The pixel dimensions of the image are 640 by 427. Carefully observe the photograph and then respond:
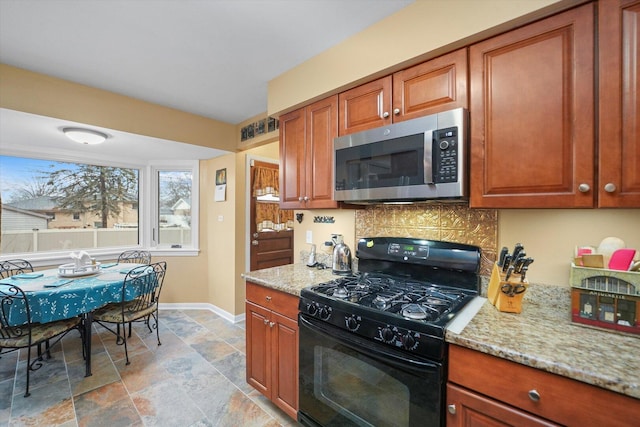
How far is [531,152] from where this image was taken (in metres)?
1.18

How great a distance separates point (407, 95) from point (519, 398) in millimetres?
1459

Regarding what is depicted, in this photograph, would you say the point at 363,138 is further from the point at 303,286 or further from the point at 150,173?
the point at 150,173

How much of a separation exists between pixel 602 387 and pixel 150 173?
15.5 ft

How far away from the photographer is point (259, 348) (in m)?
1.90

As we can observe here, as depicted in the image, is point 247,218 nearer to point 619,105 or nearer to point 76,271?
point 76,271

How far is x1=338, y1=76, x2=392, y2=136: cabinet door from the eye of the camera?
164 centimetres

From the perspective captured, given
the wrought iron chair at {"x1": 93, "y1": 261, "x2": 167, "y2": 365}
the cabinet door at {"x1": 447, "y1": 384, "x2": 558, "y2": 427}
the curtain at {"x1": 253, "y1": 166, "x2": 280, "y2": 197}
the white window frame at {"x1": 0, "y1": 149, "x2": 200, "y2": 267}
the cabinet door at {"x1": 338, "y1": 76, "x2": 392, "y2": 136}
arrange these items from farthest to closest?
1. the white window frame at {"x1": 0, "y1": 149, "x2": 200, "y2": 267}
2. the curtain at {"x1": 253, "y1": 166, "x2": 280, "y2": 197}
3. the wrought iron chair at {"x1": 93, "y1": 261, "x2": 167, "y2": 365}
4. the cabinet door at {"x1": 338, "y1": 76, "x2": 392, "y2": 136}
5. the cabinet door at {"x1": 447, "y1": 384, "x2": 558, "y2": 427}

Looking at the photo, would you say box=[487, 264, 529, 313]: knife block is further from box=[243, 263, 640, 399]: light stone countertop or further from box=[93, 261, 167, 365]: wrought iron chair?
box=[93, 261, 167, 365]: wrought iron chair

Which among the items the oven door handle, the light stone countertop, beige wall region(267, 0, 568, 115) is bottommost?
the oven door handle

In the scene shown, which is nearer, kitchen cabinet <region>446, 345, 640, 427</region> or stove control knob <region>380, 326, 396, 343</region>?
kitchen cabinet <region>446, 345, 640, 427</region>

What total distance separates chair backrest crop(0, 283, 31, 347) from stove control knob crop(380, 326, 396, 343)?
8.51ft

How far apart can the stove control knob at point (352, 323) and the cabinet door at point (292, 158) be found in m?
1.01

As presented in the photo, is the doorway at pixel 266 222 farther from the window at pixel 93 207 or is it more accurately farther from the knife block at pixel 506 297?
the knife block at pixel 506 297

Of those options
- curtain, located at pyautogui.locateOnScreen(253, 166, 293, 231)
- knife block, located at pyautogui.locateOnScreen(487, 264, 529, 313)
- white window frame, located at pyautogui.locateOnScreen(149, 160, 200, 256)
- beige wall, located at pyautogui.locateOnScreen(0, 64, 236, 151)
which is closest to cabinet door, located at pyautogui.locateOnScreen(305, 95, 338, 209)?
knife block, located at pyautogui.locateOnScreen(487, 264, 529, 313)
